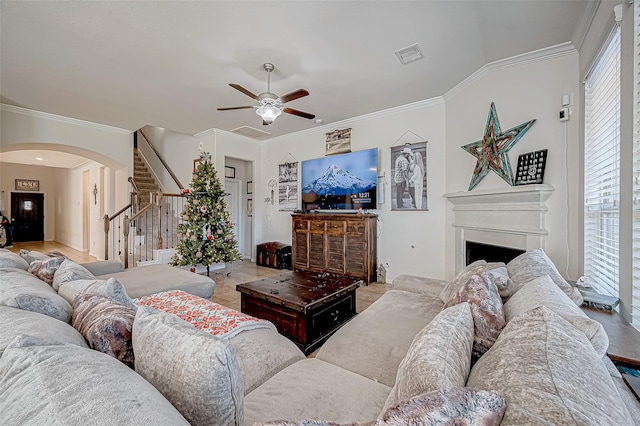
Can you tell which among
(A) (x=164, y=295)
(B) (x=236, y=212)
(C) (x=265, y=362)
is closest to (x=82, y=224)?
(B) (x=236, y=212)

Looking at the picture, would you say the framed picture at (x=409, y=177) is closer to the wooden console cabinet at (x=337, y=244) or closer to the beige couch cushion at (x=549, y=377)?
the wooden console cabinet at (x=337, y=244)

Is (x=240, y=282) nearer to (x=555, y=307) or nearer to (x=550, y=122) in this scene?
(x=555, y=307)

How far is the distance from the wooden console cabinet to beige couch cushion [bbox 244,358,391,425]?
3.09 meters

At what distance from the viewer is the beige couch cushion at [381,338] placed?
135 cm

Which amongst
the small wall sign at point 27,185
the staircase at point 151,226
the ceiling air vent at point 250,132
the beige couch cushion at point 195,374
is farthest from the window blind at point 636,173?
the small wall sign at point 27,185

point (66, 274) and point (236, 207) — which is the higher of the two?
point (236, 207)

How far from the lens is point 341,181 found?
15.8 feet

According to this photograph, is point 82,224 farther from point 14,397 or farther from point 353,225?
point 14,397

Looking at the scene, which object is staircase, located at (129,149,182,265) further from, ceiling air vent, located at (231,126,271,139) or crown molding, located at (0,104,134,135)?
ceiling air vent, located at (231,126,271,139)

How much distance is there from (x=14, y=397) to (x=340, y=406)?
0.91 meters

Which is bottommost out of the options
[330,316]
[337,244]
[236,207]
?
[330,316]

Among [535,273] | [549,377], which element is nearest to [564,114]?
[535,273]

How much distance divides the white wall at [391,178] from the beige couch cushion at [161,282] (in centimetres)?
284

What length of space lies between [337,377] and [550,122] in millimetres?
2967
